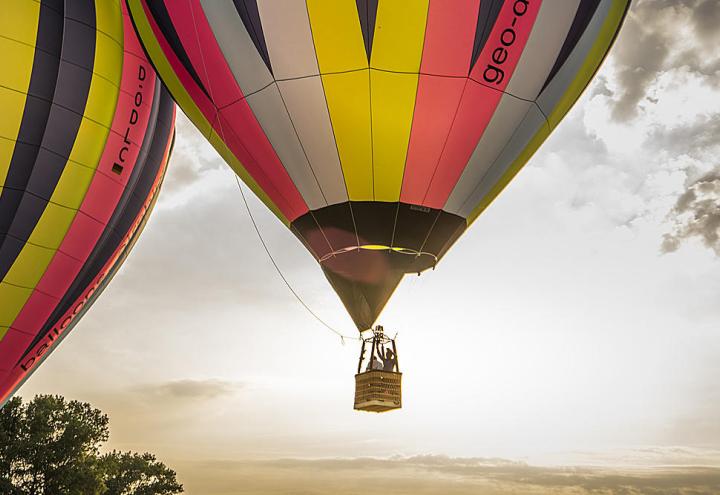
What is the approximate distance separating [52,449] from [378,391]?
17622 millimetres

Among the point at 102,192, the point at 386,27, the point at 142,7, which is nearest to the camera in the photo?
the point at 386,27

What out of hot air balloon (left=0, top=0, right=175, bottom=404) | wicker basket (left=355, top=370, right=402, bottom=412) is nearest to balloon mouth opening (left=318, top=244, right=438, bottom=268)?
wicker basket (left=355, top=370, right=402, bottom=412)

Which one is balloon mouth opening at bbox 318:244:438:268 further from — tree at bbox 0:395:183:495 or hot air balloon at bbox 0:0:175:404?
tree at bbox 0:395:183:495

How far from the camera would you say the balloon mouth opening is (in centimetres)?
728

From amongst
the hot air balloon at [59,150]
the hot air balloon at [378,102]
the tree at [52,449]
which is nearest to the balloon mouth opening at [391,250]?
the hot air balloon at [378,102]

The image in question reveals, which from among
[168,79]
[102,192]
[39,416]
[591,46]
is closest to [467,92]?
[591,46]

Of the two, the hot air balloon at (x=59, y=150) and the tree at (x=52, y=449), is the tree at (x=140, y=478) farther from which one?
the hot air balloon at (x=59, y=150)

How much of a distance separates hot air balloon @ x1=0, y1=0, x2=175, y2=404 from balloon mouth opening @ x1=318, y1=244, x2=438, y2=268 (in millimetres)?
4250

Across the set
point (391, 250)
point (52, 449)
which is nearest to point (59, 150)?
point (391, 250)

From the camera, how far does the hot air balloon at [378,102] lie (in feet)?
21.5

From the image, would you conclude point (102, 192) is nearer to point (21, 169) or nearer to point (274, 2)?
point (21, 169)

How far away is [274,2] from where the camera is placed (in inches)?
263

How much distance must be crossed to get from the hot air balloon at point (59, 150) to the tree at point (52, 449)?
11398 millimetres

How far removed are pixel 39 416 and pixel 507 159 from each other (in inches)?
753
